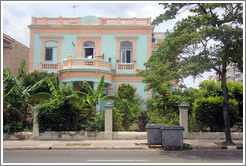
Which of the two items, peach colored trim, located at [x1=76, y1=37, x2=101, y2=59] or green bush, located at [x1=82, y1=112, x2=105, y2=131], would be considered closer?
green bush, located at [x1=82, y1=112, x2=105, y2=131]

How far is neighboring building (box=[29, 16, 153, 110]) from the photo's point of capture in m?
22.5

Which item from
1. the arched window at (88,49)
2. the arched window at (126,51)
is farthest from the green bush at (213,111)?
the arched window at (88,49)

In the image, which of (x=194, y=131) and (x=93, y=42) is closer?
(x=194, y=131)

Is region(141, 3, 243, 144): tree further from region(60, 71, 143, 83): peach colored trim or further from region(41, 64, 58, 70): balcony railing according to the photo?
region(41, 64, 58, 70): balcony railing

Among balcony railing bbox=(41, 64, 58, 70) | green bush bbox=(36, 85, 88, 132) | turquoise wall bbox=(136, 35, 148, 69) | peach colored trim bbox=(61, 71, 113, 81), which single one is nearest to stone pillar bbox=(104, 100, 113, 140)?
green bush bbox=(36, 85, 88, 132)

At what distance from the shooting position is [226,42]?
1190cm

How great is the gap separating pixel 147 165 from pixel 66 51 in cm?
1648

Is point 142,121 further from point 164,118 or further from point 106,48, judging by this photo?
point 106,48

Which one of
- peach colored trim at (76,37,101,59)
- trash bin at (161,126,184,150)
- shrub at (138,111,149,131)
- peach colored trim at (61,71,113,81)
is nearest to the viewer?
trash bin at (161,126,184,150)

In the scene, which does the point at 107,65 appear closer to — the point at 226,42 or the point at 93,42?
the point at 93,42

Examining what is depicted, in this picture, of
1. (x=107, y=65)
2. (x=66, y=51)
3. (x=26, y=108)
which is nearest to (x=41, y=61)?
(x=66, y=51)

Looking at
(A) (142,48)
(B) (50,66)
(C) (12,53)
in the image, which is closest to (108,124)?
(A) (142,48)

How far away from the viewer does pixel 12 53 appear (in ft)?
77.4

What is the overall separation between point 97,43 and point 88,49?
37.5 inches
